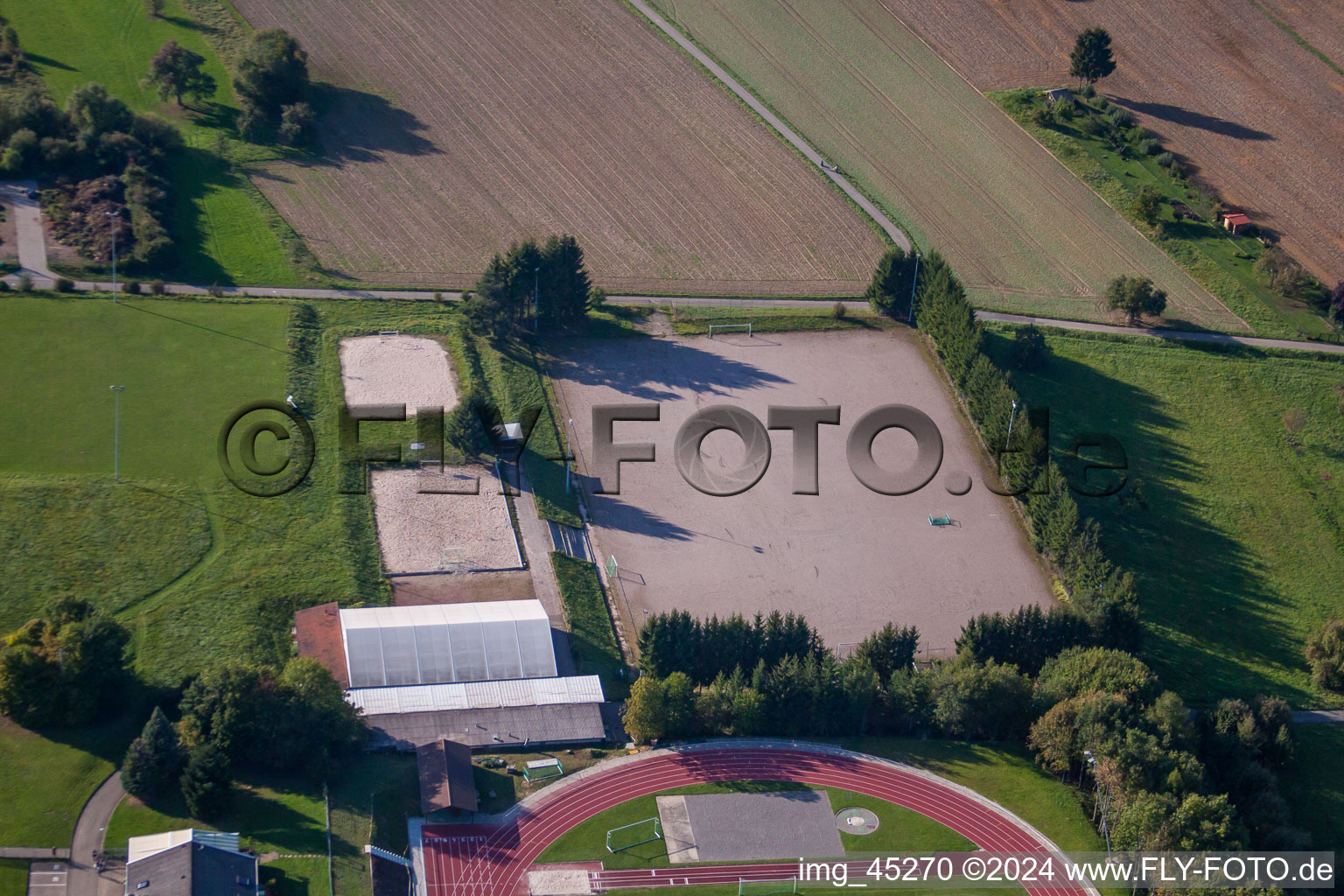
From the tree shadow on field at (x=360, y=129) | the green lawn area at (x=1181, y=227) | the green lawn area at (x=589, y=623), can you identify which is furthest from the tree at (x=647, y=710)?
the tree shadow on field at (x=360, y=129)

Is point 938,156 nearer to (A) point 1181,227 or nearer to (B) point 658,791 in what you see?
(A) point 1181,227

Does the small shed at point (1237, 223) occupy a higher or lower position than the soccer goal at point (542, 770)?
higher

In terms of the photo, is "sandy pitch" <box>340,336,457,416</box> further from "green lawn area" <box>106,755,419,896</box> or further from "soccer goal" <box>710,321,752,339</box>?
"green lawn area" <box>106,755,419,896</box>

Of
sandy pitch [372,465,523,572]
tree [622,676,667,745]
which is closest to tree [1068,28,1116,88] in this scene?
sandy pitch [372,465,523,572]

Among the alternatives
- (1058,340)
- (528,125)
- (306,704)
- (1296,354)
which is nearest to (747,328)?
(1058,340)

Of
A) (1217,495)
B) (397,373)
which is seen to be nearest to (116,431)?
(397,373)

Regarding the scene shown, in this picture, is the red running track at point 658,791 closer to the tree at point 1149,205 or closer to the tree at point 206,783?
the tree at point 206,783
